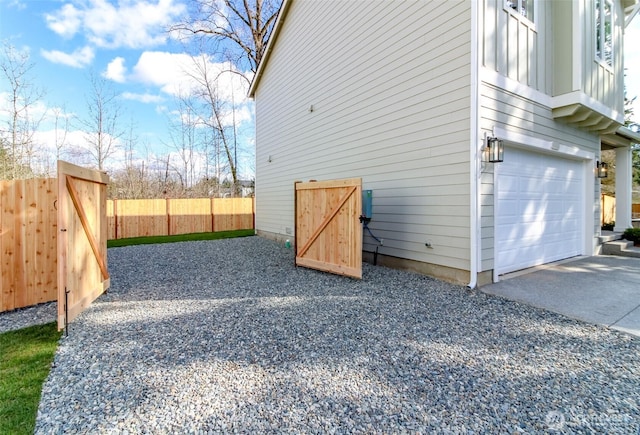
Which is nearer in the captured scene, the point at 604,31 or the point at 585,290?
the point at 585,290

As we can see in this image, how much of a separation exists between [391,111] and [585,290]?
172 inches

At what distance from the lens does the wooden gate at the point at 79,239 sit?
133 inches

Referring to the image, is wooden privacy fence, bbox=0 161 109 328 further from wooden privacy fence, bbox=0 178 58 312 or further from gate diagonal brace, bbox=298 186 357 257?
gate diagonal brace, bbox=298 186 357 257

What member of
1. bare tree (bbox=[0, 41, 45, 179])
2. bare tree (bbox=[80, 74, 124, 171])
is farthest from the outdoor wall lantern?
bare tree (bbox=[80, 74, 124, 171])

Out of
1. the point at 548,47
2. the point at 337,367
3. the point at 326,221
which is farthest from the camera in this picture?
the point at 548,47

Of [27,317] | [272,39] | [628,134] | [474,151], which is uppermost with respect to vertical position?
[272,39]

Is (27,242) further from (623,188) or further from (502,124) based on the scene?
(623,188)

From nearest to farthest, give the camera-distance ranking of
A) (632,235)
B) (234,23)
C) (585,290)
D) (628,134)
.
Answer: (585,290) < (632,235) < (628,134) < (234,23)

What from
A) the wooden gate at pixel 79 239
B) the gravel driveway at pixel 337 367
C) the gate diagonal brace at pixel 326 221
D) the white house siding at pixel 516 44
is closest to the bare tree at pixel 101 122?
the wooden gate at pixel 79 239

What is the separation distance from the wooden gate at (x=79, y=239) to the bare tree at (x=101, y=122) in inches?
557

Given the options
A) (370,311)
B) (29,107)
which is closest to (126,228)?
(29,107)

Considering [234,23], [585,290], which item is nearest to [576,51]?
[585,290]

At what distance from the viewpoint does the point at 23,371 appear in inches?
107

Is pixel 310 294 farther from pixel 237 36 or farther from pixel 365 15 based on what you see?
pixel 237 36
